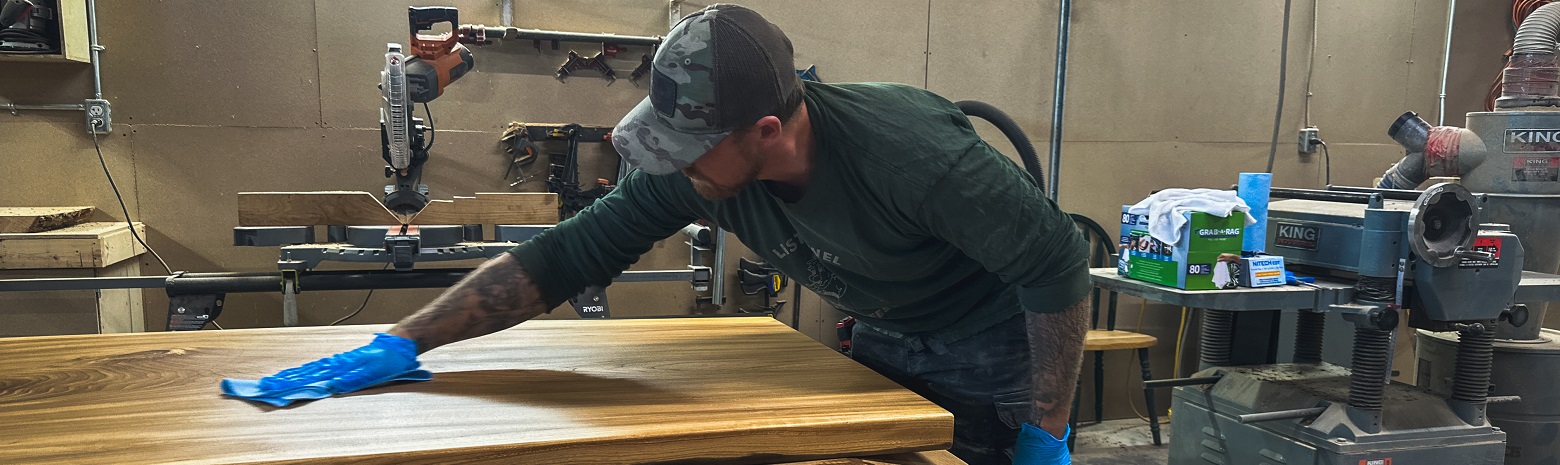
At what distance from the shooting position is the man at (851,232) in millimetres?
1103

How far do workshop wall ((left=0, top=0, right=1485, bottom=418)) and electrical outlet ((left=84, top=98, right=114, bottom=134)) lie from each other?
4 cm

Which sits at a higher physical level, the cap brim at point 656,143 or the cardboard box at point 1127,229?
the cap brim at point 656,143

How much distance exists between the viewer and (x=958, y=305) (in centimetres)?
138

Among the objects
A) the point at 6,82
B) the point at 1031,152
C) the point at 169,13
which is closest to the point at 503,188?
the point at 169,13

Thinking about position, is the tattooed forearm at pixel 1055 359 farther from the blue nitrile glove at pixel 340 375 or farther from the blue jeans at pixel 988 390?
the blue nitrile glove at pixel 340 375

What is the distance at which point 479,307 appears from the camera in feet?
4.32

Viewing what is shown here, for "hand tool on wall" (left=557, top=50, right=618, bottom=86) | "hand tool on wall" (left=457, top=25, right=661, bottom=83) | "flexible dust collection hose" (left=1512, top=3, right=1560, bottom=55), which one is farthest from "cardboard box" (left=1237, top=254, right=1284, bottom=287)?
"hand tool on wall" (left=557, top=50, right=618, bottom=86)

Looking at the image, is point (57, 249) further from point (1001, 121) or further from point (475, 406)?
point (1001, 121)

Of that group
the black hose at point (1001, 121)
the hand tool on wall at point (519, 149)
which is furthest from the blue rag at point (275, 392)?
the hand tool on wall at point (519, 149)

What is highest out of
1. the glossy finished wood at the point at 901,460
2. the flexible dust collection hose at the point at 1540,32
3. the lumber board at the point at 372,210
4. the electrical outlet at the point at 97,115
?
the flexible dust collection hose at the point at 1540,32

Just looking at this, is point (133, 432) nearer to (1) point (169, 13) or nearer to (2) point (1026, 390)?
(2) point (1026, 390)

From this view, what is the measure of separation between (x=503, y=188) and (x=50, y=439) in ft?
7.37

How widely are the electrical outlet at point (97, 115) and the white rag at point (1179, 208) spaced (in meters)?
3.14

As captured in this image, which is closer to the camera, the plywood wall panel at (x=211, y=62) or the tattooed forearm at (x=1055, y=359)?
the tattooed forearm at (x=1055, y=359)
